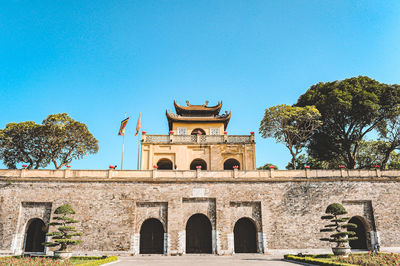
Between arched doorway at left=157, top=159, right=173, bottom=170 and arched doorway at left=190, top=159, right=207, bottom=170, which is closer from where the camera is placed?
arched doorway at left=157, top=159, right=173, bottom=170

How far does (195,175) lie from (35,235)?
46.2ft

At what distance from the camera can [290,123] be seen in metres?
28.5

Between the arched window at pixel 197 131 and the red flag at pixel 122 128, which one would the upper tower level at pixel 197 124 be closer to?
the arched window at pixel 197 131

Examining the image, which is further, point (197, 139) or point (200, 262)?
point (197, 139)

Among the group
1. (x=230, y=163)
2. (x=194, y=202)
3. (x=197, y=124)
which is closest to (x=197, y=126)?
(x=197, y=124)

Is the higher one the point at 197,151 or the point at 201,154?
the point at 197,151

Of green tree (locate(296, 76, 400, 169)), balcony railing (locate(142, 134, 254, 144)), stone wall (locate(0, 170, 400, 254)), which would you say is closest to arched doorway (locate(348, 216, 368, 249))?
stone wall (locate(0, 170, 400, 254))

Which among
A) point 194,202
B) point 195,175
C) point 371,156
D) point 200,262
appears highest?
point 371,156

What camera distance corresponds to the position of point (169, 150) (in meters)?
28.5

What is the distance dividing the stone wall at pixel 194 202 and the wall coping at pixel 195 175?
0.27 feet

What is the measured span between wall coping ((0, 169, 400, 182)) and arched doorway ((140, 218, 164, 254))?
3.68 metres

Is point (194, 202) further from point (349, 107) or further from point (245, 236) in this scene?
point (349, 107)

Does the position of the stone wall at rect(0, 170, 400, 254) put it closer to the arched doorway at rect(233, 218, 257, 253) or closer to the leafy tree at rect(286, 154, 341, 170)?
the arched doorway at rect(233, 218, 257, 253)

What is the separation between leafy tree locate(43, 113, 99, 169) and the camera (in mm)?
28641
